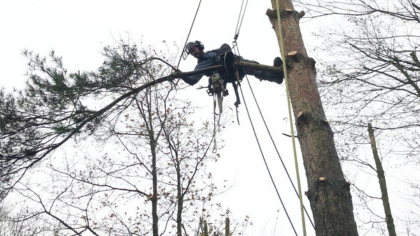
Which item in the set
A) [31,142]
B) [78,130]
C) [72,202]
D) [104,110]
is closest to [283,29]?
[104,110]

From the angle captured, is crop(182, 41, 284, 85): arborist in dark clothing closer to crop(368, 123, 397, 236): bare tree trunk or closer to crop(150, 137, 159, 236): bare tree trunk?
crop(368, 123, 397, 236): bare tree trunk

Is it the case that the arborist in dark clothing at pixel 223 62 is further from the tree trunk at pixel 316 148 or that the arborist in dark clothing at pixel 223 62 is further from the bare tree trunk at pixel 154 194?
the bare tree trunk at pixel 154 194

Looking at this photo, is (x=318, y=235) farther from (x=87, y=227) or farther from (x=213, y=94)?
(x=87, y=227)

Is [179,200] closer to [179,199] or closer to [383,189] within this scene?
[179,199]

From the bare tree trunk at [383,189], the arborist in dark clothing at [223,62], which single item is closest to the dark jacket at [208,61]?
the arborist in dark clothing at [223,62]

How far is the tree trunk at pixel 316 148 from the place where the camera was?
2.45 meters

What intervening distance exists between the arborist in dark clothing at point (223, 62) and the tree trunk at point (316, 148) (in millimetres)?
583

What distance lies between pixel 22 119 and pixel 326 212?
3192 millimetres

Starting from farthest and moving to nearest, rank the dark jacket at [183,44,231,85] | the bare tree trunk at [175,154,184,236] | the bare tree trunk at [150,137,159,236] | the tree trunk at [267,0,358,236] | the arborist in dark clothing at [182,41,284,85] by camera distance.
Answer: the bare tree trunk at [175,154,184,236], the bare tree trunk at [150,137,159,236], the dark jacket at [183,44,231,85], the arborist in dark clothing at [182,41,284,85], the tree trunk at [267,0,358,236]

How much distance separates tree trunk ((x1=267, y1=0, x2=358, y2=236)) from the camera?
2.45 metres

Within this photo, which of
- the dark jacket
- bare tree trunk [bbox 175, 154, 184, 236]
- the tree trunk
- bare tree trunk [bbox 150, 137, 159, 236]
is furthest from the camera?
bare tree trunk [bbox 175, 154, 184, 236]

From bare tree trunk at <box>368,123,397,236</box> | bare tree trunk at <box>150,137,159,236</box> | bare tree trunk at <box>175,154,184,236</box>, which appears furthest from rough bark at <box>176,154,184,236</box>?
bare tree trunk at <box>368,123,397,236</box>

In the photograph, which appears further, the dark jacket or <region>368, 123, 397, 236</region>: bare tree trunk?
<region>368, 123, 397, 236</region>: bare tree trunk

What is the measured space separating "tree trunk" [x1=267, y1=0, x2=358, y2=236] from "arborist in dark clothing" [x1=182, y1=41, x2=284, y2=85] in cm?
58
